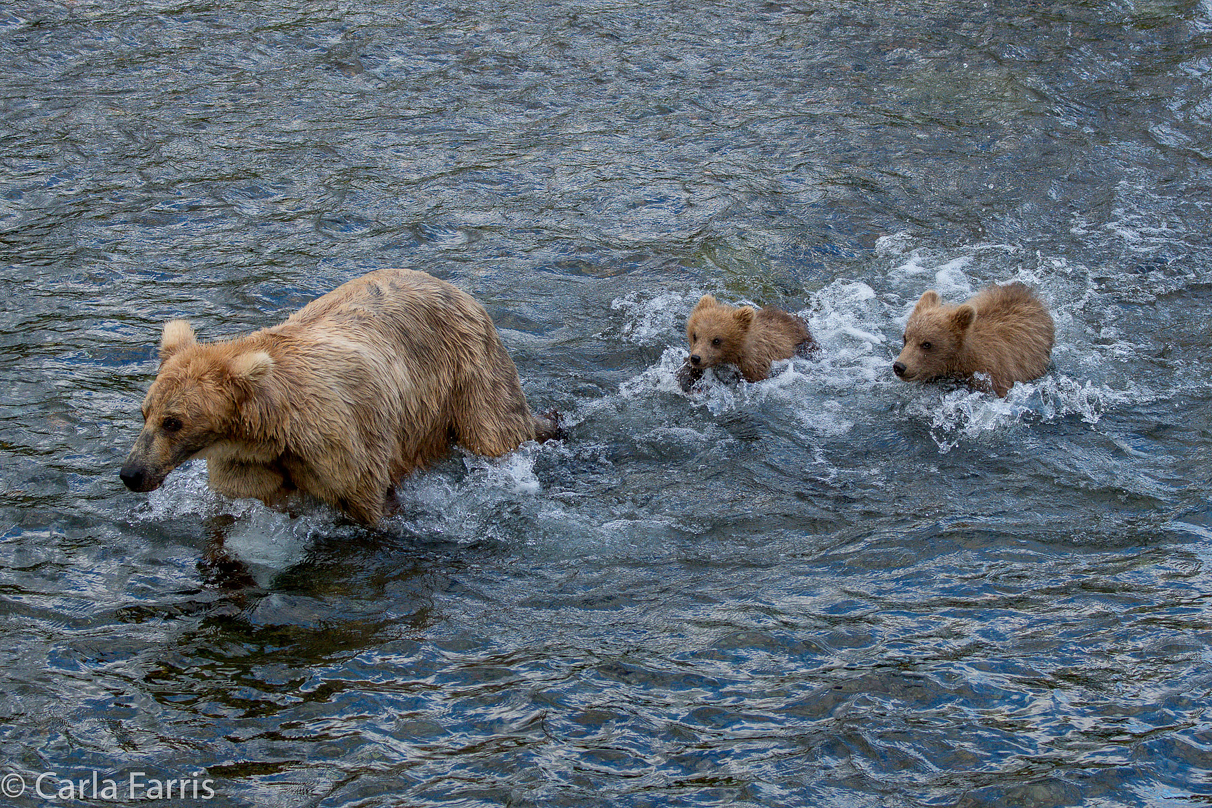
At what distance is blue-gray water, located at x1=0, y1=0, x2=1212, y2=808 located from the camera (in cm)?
462

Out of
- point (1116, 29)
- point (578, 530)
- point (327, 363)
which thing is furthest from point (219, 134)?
point (1116, 29)

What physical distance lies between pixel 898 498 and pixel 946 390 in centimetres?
185

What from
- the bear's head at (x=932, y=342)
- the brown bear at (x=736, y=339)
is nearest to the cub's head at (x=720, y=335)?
the brown bear at (x=736, y=339)

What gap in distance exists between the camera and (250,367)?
17.2 feet

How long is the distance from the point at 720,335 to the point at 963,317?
1.75 metres

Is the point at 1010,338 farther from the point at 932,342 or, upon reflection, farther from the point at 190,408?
the point at 190,408

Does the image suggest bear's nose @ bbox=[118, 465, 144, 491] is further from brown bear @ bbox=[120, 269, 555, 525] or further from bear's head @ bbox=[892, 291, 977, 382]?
bear's head @ bbox=[892, 291, 977, 382]

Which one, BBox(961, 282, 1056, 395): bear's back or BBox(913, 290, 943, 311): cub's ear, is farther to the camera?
BBox(913, 290, 943, 311): cub's ear

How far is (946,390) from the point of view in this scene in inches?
316

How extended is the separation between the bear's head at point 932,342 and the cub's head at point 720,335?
1.13 meters

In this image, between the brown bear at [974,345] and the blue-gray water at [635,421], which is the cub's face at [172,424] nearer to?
the blue-gray water at [635,421]

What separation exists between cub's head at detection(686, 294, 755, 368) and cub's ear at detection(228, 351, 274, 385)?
3517 mm

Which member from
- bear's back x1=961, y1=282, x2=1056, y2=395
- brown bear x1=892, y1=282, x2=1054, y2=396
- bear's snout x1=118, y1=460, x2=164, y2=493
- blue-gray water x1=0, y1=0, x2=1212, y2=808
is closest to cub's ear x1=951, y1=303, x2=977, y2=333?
brown bear x1=892, y1=282, x2=1054, y2=396

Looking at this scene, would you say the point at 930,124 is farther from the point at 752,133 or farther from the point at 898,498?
the point at 898,498
